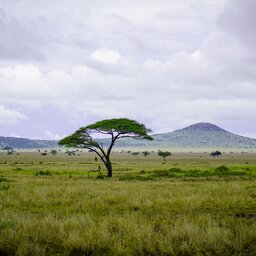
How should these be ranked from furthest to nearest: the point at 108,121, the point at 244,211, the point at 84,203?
the point at 108,121
the point at 84,203
the point at 244,211

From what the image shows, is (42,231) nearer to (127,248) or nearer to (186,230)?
(127,248)

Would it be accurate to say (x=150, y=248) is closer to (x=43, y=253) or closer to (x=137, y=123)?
(x=43, y=253)

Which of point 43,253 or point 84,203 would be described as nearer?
point 43,253

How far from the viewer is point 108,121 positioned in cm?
4788

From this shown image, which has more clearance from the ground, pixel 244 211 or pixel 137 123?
pixel 137 123

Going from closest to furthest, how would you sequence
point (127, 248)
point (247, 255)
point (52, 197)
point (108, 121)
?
point (247, 255) < point (127, 248) < point (52, 197) < point (108, 121)

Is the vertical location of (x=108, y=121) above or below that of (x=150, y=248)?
above

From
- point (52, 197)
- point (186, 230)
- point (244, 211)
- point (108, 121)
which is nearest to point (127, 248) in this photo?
point (186, 230)

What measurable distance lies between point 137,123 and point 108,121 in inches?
150

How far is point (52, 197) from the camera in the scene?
21.3m

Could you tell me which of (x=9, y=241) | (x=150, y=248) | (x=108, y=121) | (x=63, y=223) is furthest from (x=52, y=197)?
(x=108, y=121)

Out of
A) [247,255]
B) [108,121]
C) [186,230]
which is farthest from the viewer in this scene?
[108,121]

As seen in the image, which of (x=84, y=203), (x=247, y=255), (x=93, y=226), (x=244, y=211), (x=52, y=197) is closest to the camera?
(x=247, y=255)

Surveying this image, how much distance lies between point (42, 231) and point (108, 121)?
37.5 meters
